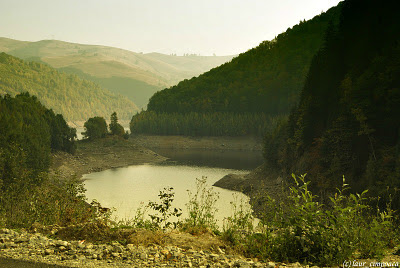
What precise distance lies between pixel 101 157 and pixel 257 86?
9049 cm

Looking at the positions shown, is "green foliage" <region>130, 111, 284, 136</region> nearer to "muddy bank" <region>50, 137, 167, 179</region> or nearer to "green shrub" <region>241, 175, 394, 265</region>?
"muddy bank" <region>50, 137, 167, 179</region>

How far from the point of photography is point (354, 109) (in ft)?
157

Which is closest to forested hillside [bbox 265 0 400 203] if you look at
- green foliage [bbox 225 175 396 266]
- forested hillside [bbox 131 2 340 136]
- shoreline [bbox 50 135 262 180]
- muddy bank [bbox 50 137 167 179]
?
green foliage [bbox 225 175 396 266]

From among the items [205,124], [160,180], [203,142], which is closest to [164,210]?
[160,180]

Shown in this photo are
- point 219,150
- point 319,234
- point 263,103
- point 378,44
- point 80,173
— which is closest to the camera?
point 319,234

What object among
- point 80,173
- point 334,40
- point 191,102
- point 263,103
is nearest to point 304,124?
point 334,40

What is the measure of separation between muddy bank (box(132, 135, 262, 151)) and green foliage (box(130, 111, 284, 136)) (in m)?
2.80

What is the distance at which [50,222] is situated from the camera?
13.3m

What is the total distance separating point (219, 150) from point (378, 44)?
98.7 meters

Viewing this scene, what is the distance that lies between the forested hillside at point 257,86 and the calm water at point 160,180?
133 feet

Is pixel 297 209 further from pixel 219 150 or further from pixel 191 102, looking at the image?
pixel 191 102

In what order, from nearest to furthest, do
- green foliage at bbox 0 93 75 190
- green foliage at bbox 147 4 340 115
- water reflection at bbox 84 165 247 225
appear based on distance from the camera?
green foliage at bbox 0 93 75 190 < water reflection at bbox 84 165 247 225 < green foliage at bbox 147 4 340 115

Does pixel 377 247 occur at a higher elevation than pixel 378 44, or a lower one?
lower

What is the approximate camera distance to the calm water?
5425 centimetres
